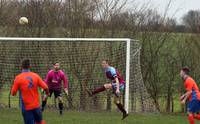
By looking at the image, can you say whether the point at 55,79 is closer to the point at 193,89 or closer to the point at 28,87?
the point at 193,89

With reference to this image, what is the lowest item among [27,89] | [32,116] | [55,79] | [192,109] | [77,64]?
[192,109]

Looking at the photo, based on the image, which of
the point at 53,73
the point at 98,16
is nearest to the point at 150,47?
the point at 98,16

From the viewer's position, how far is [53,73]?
16203 mm

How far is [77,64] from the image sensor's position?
20.7 meters

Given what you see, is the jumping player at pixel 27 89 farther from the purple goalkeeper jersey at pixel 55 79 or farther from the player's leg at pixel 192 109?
the purple goalkeeper jersey at pixel 55 79

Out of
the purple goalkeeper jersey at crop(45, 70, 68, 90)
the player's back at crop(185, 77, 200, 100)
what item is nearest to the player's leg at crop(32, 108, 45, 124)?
the player's back at crop(185, 77, 200, 100)

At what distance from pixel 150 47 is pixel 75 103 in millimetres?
5168

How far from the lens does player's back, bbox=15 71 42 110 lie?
30.6 feet

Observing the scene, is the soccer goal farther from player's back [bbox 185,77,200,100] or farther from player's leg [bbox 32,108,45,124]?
player's leg [bbox 32,108,45,124]

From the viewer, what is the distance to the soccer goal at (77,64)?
19281mm

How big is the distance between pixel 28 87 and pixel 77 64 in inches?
448

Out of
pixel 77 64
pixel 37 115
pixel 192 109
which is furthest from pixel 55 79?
pixel 37 115

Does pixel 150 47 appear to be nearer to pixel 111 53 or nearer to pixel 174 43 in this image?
pixel 174 43

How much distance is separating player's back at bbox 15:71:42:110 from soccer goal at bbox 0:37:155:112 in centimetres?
926
